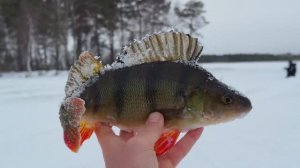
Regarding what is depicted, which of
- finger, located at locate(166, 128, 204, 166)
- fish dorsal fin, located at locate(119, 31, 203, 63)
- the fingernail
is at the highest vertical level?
fish dorsal fin, located at locate(119, 31, 203, 63)

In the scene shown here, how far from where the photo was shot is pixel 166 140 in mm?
1860

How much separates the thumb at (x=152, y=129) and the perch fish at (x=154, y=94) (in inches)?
1.1

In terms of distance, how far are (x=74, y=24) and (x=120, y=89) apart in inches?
1292

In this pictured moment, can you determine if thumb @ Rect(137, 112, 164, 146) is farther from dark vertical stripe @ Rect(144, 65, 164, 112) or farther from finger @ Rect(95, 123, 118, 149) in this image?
finger @ Rect(95, 123, 118, 149)

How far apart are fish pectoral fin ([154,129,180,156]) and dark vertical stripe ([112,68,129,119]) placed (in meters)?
0.22

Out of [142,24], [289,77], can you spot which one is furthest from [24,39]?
[289,77]

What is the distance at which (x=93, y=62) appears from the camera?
1860 millimetres

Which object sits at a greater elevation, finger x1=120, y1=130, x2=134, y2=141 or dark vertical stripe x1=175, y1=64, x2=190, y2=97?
dark vertical stripe x1=175, y1=64, x2=190, y2=97

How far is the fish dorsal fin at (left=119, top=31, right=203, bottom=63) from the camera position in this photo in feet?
5.88

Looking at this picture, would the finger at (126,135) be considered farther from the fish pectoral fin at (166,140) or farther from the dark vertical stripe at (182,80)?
the dark vertical stripe at (182,80)

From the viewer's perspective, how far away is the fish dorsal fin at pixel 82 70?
1850 mm

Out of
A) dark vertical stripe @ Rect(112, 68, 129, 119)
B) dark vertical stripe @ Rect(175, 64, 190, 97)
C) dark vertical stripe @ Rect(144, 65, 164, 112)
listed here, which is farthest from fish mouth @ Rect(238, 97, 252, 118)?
dark vertical stripe @ Rect(112, 68, 129, 119)

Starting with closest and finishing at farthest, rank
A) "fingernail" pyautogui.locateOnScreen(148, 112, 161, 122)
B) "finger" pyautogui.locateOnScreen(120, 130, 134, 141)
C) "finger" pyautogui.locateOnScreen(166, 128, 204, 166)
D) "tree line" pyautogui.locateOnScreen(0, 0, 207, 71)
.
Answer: "fingernail" pyautogui.locateOnScreen(148, 112, 161, 122) < "finger" pyautogui.locateOnScreen(120, 130, 134, 141) < "finger" pyautogui.locateOnScreen(166, 128, 204, 166) < "tree line" pyautogui.locateOnScreen(0, 0, 207, 71)

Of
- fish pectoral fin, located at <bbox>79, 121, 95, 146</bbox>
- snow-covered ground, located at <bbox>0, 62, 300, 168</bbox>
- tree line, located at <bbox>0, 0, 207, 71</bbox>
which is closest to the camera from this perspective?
fish pectoral fin, located at <bbox>79, 121, 95, 146</bbox>
